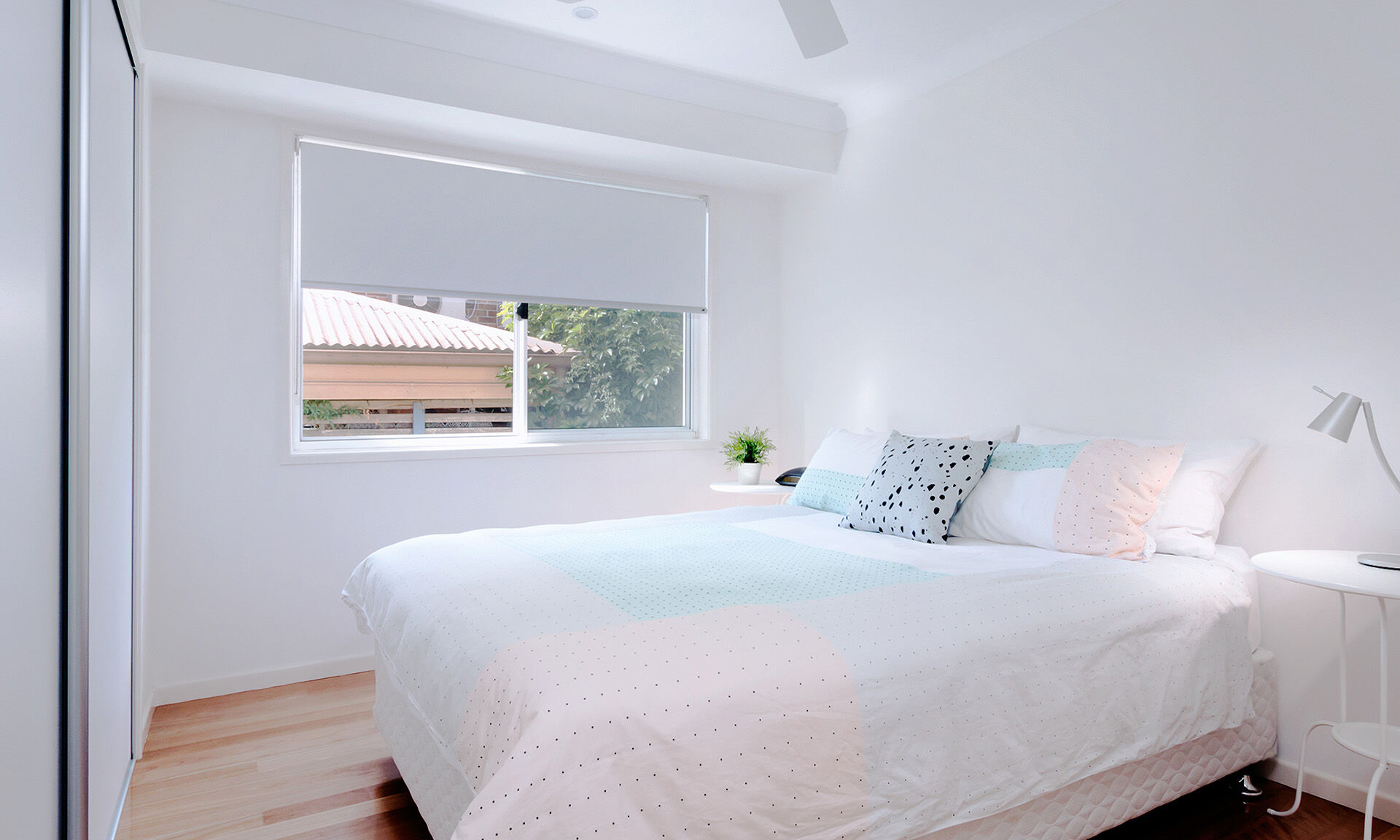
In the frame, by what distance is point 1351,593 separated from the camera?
1.76 m

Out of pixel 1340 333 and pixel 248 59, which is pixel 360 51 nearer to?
pixel 248 59

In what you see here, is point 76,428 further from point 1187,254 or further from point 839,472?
point 1187,254

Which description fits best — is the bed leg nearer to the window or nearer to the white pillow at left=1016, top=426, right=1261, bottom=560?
the white pillow at left=1016, top=426, right=1261, bottom=560

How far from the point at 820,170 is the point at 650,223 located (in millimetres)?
878

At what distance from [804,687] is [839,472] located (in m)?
1.76

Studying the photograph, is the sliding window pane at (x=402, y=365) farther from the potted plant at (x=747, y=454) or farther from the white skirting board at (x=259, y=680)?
the potted plant at (x=747, y=454)

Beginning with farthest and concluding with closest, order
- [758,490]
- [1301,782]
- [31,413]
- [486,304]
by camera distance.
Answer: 1. [758,490]
2. [486,304]
3. [1301,782]
4. [31,413]

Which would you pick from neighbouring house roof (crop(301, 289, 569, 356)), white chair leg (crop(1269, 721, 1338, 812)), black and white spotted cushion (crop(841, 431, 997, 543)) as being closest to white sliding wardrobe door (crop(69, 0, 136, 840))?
neighbouring house roof (crop(301, 289, 569, 356))

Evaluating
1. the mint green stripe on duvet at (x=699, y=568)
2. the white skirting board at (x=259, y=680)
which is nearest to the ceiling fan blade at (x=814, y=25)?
the mint green stripe on duvet at (x=699, y=568)

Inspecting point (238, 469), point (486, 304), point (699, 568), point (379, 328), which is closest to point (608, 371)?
point (486, 304)

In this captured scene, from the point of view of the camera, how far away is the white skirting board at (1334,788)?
6.77ft

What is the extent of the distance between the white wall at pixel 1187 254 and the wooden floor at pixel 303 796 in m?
0.32

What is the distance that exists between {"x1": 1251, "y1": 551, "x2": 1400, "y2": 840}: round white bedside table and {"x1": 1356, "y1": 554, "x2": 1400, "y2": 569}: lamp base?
0.01 metres

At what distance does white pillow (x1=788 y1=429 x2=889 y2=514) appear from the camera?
9.82ft
